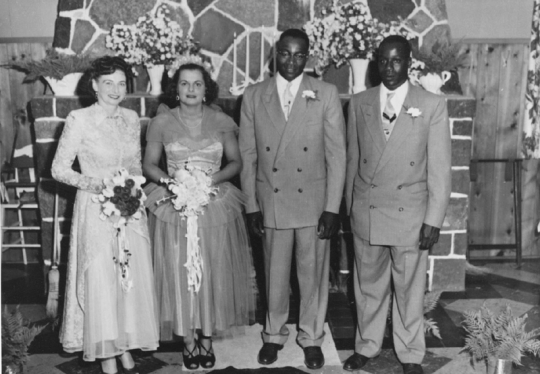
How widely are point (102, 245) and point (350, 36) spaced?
8.61ft

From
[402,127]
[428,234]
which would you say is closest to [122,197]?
[402,127]

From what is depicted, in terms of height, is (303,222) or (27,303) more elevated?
(303,222)

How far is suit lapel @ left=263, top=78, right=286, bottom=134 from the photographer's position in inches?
149

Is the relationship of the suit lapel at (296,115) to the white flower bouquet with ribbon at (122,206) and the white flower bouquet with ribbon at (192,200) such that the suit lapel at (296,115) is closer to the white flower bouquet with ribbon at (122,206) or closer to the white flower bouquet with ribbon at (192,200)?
the white flower bouquet with ribbon at (192,200)

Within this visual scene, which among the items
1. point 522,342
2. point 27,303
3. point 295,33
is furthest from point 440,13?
point 27,303

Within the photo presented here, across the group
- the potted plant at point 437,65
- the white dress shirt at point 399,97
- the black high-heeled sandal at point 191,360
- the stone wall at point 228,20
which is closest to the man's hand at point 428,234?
the white dress shirt at point 399,97

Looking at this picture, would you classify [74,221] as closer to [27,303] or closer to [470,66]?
[27,303]

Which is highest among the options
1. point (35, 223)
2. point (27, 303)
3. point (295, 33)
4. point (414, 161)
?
point (295, 33)

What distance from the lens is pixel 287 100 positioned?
3.78 meters

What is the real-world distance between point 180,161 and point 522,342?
2.34 meters

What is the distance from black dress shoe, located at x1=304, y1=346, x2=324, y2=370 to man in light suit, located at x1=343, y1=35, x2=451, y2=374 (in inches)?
7.0

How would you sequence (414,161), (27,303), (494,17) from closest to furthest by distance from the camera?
(414,161) < (27,303) < (494,17)

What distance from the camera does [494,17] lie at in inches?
229

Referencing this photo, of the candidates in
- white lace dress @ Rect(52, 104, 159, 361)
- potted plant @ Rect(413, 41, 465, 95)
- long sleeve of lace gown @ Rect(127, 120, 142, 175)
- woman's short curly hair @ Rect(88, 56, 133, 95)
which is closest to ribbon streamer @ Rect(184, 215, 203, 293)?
white lace dress @ Rect(52, 104, 159, 361)
